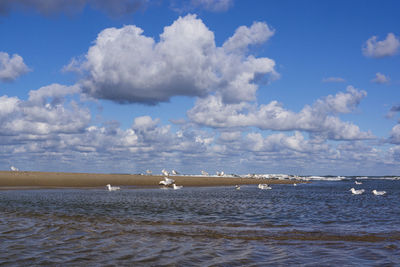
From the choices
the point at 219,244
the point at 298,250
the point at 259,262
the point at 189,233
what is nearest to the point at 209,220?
the point at 189,233

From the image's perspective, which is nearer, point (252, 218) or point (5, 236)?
point (5, 236)

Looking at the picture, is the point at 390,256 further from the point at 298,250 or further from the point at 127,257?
the point at 127,257

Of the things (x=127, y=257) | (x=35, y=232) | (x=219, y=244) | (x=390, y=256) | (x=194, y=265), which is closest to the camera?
(x=194, y=265)

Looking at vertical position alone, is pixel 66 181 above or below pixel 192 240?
above

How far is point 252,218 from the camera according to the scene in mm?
23422

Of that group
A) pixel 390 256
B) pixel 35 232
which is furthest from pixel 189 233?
pixel 390 256

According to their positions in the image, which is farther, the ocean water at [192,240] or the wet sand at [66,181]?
the wet sand at [66,181]

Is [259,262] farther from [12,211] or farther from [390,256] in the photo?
[12,211]

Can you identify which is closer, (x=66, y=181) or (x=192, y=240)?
(x=192, y=240)

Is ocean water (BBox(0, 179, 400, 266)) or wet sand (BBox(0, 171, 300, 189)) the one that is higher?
wet sand (BBox(0, 171, 300, 189))

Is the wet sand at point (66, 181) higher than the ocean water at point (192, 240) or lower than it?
higher

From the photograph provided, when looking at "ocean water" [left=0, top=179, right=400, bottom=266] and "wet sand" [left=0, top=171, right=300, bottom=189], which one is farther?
"wet sand" [left=0, top=171, right=300, bottom=189]

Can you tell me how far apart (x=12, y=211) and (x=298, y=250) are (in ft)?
63.2

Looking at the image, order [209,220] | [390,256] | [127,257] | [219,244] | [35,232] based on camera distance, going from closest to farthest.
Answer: [127,257]
[390,256]
[219,244]
[35,232]
[209,220]
